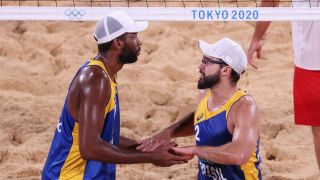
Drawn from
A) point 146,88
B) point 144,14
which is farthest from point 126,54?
point 146,88

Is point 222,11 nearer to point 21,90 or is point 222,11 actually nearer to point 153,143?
point 153,143

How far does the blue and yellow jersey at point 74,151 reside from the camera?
4.11m

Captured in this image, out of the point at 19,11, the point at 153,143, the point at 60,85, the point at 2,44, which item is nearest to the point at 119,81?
the point at 60,85

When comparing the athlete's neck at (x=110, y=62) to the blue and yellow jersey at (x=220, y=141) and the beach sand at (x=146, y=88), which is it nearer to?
the blue and yellow jersey at (x=220, y=141)

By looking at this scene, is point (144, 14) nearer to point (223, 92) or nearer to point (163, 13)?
point (163, 13)

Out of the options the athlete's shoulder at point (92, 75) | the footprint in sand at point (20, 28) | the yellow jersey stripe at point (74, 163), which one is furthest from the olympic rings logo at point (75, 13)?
the footprint in sand at point (20, 28)

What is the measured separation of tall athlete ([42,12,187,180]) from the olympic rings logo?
41.5 inches

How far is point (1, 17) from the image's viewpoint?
518 cm

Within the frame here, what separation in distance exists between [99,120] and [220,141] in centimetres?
66

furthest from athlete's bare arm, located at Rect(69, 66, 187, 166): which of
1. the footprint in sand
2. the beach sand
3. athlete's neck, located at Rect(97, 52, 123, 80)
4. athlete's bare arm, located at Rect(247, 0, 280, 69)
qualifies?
the footprint in sand

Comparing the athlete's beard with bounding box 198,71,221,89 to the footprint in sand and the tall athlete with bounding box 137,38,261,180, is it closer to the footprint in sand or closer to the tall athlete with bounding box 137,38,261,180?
the tall athlete with bounding box 137,38,261,180

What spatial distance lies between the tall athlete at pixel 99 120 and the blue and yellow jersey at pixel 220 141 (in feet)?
0.66

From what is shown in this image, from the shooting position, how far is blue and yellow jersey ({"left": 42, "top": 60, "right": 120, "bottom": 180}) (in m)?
4.11

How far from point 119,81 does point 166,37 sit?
906 millimetres
